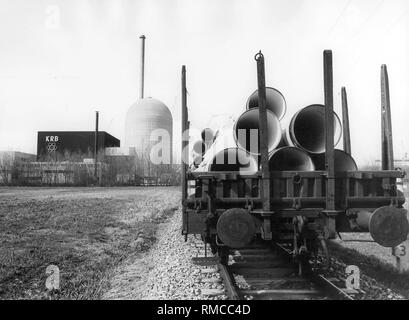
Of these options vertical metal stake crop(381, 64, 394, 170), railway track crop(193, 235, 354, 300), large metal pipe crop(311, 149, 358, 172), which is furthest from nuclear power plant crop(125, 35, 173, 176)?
vertical metal stake crop(381, 64, 394, 170)

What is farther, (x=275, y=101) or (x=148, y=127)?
(x=148, y=127)

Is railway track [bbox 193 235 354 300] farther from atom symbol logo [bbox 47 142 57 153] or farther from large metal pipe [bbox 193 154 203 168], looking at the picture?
atom symbol logo [bbox 47 142 57 153]

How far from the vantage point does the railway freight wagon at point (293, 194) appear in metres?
5.12

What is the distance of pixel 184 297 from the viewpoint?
532cm

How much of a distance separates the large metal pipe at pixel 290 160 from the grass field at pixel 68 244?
132 inches

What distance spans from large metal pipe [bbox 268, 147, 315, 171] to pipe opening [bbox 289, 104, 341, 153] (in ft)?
0.46

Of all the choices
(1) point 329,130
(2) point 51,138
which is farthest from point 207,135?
(2) point 51,138

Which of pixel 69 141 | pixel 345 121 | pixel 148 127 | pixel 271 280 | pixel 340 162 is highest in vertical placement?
pixel 148 127

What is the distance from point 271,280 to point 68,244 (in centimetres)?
558

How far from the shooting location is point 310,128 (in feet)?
19.8

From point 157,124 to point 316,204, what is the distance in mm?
55056

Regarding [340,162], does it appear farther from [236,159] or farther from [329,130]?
[236,159]

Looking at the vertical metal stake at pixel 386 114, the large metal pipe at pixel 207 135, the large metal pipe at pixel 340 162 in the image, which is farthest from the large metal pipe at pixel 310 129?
the large metal pipe at pixel 207 135
